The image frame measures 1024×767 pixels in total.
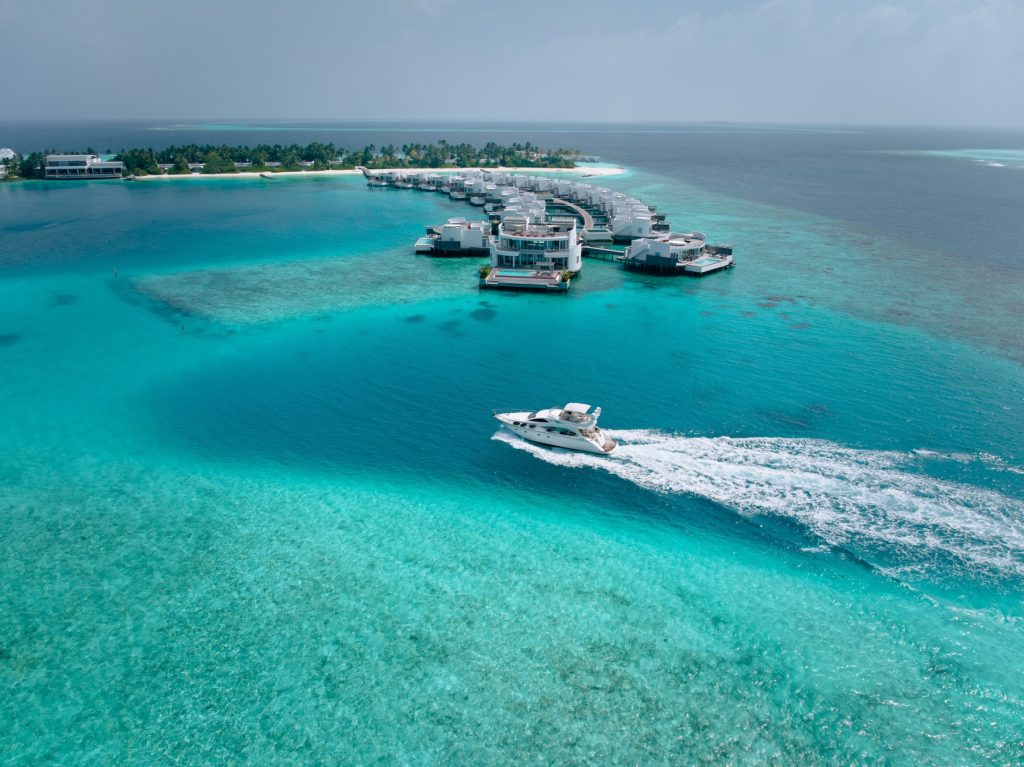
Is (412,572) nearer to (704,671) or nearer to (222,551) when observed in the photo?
(222,551)

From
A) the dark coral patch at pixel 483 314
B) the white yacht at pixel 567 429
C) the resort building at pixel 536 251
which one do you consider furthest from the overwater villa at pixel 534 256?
the white yacht at pixel 567 429

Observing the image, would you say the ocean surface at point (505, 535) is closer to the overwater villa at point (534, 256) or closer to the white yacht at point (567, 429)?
the white yacht at point (567, 429)

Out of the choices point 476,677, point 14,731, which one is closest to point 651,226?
point 476,677

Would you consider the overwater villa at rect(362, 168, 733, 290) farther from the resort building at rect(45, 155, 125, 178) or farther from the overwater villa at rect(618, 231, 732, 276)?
the resort building at rect(45, 155, 125, 178)

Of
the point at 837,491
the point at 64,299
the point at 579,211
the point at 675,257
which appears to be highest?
the point at 579,211

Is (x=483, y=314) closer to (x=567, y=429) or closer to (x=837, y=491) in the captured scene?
(x=567, y=429)

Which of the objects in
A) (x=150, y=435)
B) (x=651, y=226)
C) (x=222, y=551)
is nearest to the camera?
(x=222, y=551)

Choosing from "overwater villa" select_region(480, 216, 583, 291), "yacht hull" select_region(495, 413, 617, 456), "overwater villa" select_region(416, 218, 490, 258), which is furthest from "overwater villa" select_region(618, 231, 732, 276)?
"yacht hull" select_region(495, 413, 617, 456)

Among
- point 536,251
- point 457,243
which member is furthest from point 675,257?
point 457,243
